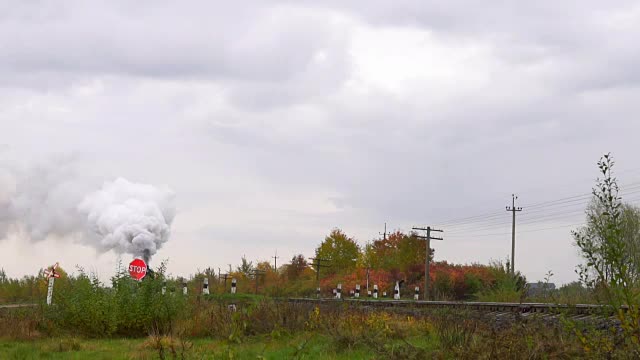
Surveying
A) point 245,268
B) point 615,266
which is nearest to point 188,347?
point 615,266

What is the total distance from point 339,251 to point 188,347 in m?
61.4

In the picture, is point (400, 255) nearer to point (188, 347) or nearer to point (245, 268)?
point (245, 268)

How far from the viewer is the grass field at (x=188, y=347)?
35.5 feet

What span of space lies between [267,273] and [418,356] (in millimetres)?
53510

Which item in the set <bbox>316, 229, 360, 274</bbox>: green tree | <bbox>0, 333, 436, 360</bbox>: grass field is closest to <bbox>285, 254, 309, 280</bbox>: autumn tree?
<bbox>316, 229, 360, 274</bbox>: green tree

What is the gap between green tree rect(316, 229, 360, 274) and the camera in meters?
70.9

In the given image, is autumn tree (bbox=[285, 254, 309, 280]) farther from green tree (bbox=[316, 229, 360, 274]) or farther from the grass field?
the grass field

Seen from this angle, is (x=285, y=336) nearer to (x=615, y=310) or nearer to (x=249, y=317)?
(x=249, y=317)

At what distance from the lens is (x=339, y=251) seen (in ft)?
234

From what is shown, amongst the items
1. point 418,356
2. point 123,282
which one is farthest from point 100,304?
point 418,356

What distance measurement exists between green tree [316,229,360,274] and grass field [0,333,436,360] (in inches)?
2261

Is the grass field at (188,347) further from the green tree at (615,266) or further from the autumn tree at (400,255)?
the autumn tree at (400,255)

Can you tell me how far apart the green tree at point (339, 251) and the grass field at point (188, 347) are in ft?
188

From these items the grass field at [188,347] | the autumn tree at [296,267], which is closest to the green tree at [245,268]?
the autumn tree at [296,267]
